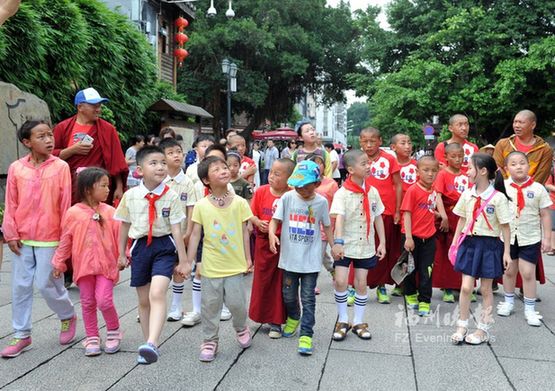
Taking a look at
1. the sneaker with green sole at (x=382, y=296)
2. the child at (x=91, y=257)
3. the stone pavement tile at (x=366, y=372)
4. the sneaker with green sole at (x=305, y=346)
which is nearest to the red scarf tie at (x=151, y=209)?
the child at (x=91, y=257)

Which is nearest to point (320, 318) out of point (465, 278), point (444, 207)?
point (465, 278)

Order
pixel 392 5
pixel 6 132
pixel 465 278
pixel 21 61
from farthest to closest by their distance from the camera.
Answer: pixel 392 5 → pixel 21 61 → pixel 6 132 → pixel 465 278

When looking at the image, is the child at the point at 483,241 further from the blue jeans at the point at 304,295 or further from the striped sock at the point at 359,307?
the blue jeans at the point at 304,295

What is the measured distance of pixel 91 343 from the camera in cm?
386

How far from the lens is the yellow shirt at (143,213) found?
3840mm

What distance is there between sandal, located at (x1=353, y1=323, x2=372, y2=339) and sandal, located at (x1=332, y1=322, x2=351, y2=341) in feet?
0.30

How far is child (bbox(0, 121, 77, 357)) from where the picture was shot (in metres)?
3.94

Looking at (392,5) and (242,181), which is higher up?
(392,5)

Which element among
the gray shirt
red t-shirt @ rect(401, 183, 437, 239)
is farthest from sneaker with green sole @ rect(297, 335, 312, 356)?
red t-shirt @ rect(401, 183, 437, 239)

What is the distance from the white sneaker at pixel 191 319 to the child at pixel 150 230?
68cm

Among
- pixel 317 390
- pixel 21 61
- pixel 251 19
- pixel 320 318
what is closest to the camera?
pixel 317 390

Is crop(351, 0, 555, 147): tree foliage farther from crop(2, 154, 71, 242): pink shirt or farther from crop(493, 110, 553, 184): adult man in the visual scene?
crop(2, 154, 71, 242): pink shirt

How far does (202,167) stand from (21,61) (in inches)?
303

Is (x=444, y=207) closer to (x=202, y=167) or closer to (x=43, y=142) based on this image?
(x=202, y=167)
